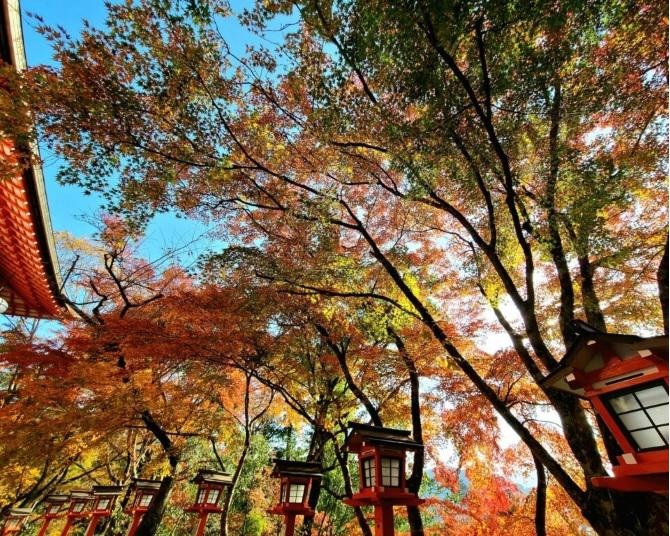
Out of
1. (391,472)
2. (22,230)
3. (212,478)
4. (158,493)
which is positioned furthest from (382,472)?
(158,493)

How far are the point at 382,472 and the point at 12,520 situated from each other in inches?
616

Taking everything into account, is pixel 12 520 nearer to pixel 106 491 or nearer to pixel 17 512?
pixel 17 512

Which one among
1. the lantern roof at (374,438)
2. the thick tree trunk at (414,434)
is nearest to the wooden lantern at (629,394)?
the lantern roof at (374,438)

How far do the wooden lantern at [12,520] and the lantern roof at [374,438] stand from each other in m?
14.6

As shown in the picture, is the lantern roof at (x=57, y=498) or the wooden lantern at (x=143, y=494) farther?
the lantern roof at (x=57, y=498)

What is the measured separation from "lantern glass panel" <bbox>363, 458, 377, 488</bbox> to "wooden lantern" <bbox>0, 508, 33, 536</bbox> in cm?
1486

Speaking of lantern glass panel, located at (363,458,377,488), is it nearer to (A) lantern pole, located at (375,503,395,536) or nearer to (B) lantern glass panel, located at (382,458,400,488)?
(B) lantern glass panel, located at (382,458,400,488)

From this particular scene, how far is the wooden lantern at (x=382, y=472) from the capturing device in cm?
590

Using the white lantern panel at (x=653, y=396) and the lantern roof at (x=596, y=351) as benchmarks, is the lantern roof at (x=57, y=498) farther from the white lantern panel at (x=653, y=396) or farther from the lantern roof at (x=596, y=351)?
the white lantern panel at (x=653, y=396)

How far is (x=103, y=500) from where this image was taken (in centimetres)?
1341

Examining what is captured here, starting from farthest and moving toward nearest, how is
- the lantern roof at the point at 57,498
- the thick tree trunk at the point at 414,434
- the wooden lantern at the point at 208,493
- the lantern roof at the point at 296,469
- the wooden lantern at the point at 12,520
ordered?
the lantern roof at the point at 57,498, the wooden lantern at the point at 12,520, the wooden lantern at the point at 208,493, the lantern roof at the point at 296,469, the thick tree trunk at the point at 414,434

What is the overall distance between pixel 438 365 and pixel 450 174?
545 cm

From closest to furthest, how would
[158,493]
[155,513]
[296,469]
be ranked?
1. [296,469]
2. [155,513]
3. [158,493]

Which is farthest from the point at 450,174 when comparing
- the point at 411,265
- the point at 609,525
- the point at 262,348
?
the point at 262,348
